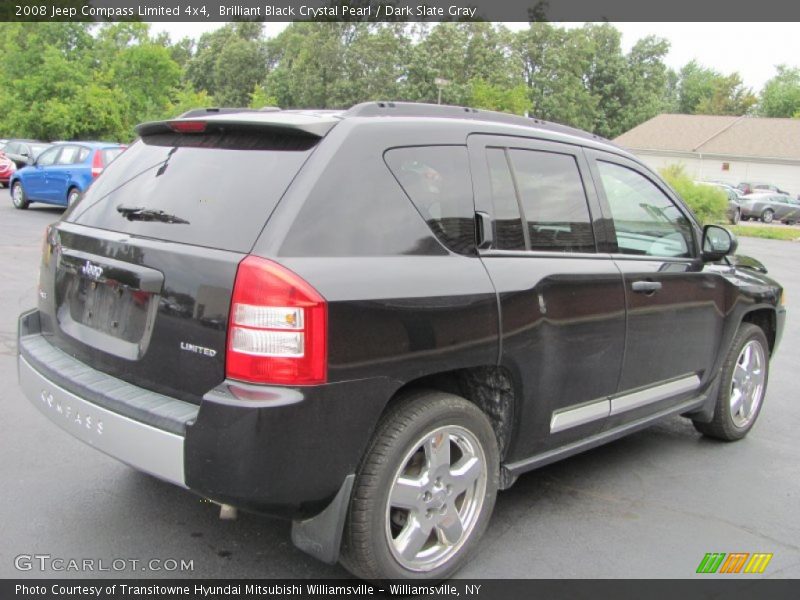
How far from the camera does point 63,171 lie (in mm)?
16344

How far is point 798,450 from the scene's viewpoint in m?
5.07

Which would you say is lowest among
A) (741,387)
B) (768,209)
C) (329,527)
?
(768,209)

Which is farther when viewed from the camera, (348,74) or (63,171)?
(348,74)

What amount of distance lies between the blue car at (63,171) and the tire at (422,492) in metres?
14.2

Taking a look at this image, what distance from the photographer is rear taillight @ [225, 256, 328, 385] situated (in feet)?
8.58

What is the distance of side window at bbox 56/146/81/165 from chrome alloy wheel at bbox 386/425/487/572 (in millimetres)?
15471

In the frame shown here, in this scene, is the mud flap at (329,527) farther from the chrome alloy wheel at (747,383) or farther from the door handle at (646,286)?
the chrome alloy wheel at (747,383)

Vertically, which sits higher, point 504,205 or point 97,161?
point 504,205

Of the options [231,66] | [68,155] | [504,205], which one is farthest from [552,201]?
[231,66]

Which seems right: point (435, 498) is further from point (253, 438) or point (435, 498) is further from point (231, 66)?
point (231, 66)

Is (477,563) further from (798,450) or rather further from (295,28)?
(295,28)

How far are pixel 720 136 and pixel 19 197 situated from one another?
2103 inches

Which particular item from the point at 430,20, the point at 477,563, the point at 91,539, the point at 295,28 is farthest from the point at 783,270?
the point at 295,28

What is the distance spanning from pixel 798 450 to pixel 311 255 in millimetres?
3962
